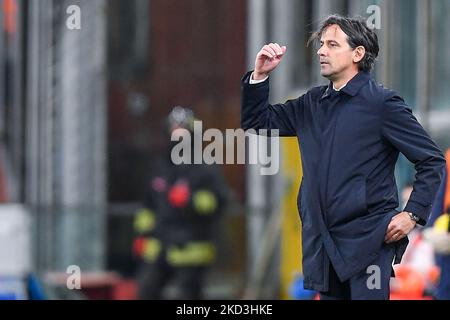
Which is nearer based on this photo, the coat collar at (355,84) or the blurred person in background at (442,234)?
the coat collar at (355,84)

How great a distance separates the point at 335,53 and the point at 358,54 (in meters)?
0.09

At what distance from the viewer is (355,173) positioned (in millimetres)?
Result: 4445

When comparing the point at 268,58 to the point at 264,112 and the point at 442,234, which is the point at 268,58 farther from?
the point at 442,234

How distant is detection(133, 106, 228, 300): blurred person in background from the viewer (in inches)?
391

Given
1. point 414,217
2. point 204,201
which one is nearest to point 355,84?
point 414,217

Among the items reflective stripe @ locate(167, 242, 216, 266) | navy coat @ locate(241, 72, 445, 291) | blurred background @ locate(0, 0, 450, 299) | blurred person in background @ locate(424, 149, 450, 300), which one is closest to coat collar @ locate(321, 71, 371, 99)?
navy coat @ locate(241, 72, 445, 291)

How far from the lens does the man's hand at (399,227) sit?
14.5 feet

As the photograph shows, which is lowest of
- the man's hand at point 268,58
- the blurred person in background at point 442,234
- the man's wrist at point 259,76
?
the blurred person in background at point 442,234

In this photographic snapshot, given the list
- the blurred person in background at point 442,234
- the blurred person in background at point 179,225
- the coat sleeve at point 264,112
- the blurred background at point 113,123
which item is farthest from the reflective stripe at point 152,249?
the coat sleeve at point 264,112

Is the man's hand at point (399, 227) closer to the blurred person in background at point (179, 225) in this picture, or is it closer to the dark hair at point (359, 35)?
the dark hair at point (359, 35)

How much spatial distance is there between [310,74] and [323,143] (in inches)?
227

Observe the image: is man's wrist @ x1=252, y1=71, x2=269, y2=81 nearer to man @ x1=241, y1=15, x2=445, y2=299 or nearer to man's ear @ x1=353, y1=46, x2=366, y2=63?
man @ x1=241, y1=15, x2=445, y2=299

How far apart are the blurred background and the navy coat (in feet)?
20.8
